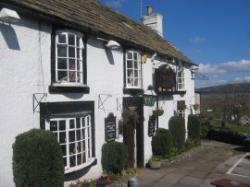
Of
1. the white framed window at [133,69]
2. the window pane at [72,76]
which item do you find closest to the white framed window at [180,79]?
the white framed window at [133,69]

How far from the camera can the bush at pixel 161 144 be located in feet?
45.6

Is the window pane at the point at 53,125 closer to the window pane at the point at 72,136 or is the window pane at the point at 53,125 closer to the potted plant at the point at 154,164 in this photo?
the window pane at the point at 72,136

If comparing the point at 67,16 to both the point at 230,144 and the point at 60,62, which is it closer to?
the point at 60,62

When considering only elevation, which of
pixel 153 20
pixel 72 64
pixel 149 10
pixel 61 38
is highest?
pixel 149 10

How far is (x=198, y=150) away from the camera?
690 inches

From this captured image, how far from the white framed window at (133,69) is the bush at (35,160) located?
5495 mm

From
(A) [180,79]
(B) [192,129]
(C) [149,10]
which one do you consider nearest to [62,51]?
(A) [180,79]

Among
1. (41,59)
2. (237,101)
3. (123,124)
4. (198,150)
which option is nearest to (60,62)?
(41,59)

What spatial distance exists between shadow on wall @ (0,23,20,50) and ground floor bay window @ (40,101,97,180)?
1.57 metres

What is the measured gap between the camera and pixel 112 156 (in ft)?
34.3

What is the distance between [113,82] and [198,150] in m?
8.30

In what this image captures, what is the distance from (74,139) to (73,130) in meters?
0.27

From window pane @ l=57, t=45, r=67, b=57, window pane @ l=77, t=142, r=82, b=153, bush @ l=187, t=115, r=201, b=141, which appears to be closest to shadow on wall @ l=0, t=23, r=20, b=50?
window pane @ l=57, t=45, r=67, b=57

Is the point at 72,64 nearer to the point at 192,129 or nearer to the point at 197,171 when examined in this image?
the point at 197,171
